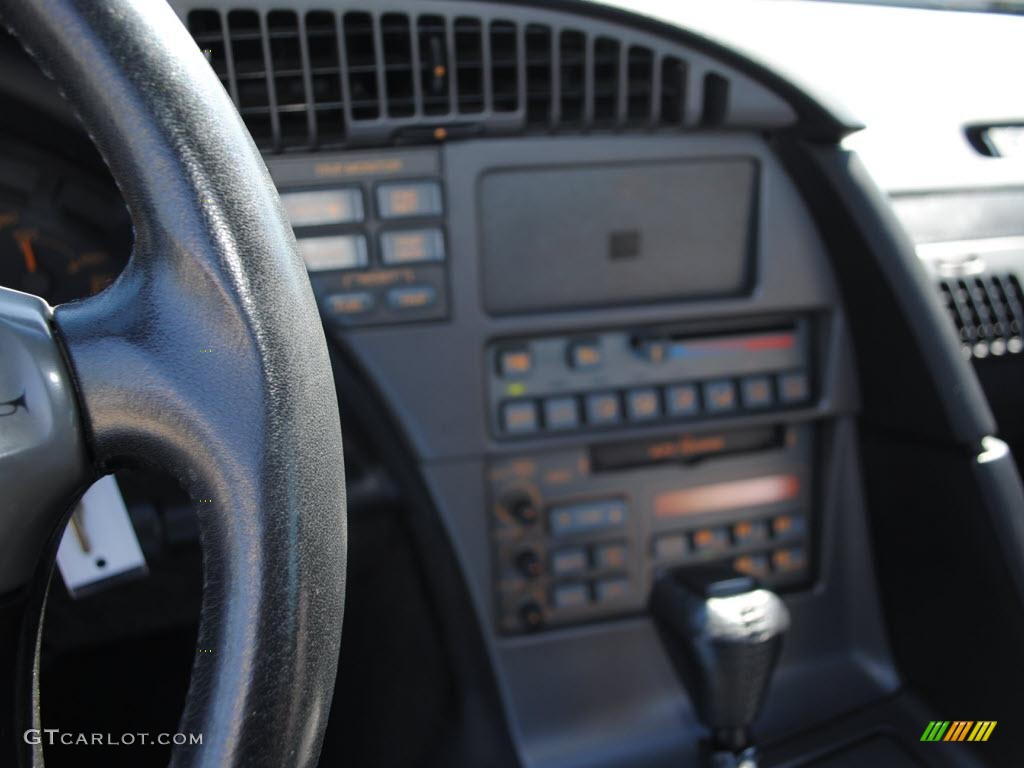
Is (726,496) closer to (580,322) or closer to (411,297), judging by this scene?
(580,322)

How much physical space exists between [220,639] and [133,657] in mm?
744

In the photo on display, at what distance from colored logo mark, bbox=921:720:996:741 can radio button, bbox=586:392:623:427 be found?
2.09 feet

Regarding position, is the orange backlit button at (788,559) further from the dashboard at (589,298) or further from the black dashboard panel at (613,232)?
the black dashboard panel at (613,232)

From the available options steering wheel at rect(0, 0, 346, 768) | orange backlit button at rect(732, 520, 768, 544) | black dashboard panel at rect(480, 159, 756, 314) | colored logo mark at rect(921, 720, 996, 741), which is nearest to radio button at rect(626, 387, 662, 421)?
black dashboard panel at rect(480, 159, 756, 314)

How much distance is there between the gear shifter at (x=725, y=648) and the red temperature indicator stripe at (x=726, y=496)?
0.12 m

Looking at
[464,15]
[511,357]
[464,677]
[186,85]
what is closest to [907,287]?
[511,357]

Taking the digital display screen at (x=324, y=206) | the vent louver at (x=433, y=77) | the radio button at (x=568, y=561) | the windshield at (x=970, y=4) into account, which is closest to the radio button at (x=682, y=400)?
the radio button at (x=568, y=561)

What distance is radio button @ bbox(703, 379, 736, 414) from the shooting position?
123 centimetres

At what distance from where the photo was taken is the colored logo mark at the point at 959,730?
1.25 m

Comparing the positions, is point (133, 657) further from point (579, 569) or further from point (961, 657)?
point (961, 657)

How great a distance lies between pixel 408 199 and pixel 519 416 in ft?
0.97

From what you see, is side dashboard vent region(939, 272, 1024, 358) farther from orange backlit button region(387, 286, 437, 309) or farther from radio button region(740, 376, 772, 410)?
orange backlit button region(387, 286, 437, 309)

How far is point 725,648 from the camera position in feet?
3.61

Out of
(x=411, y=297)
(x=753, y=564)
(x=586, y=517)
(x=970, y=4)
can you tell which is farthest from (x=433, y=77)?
(x=970, y=4)
